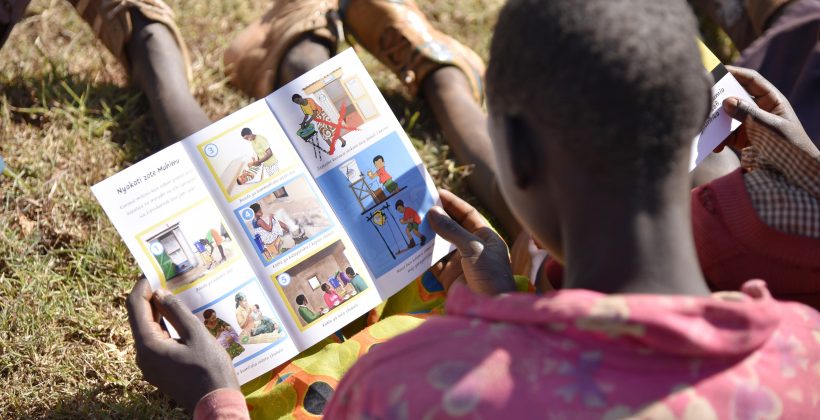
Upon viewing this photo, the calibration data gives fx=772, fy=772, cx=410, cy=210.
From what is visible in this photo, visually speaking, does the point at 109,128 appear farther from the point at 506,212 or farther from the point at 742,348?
the point at 742,348

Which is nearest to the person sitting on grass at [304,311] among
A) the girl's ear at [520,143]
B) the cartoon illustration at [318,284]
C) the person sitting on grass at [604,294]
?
the cartoon illustration at [318,284]

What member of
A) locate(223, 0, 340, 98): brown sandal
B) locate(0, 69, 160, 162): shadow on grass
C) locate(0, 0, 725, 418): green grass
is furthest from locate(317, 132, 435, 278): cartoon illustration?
locate(0, 69, 160, 162): shadow on grass

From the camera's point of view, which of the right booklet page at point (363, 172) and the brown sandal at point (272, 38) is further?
the brown sandal at point (272, 38)

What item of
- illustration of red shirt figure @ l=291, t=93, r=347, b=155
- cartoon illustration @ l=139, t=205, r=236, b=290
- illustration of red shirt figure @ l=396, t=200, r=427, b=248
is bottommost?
illustration of red shirt figure @ l=396, t=200, r=427, b=248

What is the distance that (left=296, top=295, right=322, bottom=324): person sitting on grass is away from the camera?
5.06 feet

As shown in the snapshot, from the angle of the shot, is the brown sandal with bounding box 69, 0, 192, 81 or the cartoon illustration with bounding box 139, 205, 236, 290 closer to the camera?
the cartoon illustration with bounding box 139, 205, 236, 290

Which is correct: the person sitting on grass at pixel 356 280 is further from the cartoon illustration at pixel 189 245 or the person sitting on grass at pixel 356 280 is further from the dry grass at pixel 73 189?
the dry grass at pixel 73 189

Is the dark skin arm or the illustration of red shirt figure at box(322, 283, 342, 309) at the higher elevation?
the dark skin arm

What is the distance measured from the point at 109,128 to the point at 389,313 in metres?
0.96

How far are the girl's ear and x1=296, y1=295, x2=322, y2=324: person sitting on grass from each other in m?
0.71

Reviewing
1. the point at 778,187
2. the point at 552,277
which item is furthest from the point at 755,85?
the point at 552,277

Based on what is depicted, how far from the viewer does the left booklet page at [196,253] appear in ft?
4.83

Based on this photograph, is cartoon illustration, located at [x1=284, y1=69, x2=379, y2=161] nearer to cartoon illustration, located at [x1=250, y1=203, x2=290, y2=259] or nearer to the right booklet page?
the right booklet page

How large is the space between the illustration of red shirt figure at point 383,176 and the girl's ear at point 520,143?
0.66m
